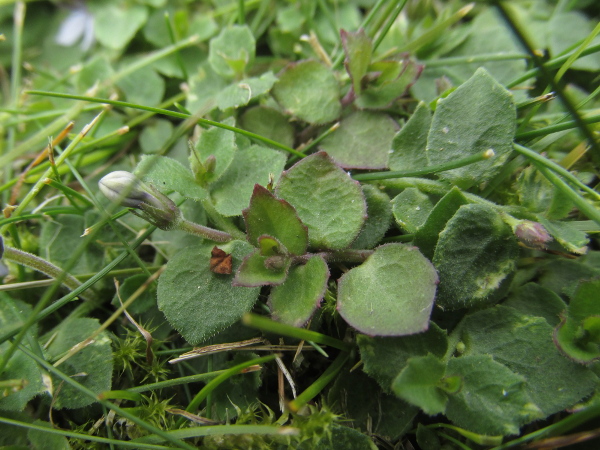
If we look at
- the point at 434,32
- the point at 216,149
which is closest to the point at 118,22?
the point at 216,149

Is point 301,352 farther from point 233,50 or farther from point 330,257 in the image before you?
point 233,50

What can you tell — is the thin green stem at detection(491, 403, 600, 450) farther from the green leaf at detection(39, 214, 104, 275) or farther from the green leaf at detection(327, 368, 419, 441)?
the green leaf at detection(39, 214, 104, 275)

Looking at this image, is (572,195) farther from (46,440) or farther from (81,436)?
(46,440)

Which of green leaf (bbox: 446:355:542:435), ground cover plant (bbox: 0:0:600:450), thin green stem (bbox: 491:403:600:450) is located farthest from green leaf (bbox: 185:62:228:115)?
thin green stem (bbox: 491:403:600:450)

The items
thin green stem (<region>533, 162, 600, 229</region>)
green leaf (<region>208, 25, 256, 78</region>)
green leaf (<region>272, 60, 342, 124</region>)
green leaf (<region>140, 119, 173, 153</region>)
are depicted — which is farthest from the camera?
green leaf (<region>140, 119, 173, 153</region>)

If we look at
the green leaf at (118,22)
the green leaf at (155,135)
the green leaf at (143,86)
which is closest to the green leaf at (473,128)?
the green leaf at (155,135)

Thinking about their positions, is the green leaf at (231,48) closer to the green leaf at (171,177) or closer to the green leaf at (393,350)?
the green leaf at (171,177)

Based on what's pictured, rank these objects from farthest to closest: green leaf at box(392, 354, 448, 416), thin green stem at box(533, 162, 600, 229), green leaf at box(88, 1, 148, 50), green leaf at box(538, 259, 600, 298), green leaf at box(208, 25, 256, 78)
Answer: green leaf at box(88, 1, 148, 50) → green leaf at box(208, 25, 256, 78) → green leaf at box(538, 259, 600, 298) → thin green stem at box(533, 162, 600, 229) → green leaf at box(392, 354, 448, 416)
